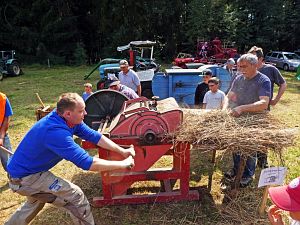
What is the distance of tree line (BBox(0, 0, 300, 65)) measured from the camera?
2178 centimetres

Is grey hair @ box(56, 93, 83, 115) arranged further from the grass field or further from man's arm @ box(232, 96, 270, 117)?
man's arm @ box(232, 96, 270, 117)

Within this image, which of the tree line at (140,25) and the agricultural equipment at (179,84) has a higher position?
the tree line at (140,25)

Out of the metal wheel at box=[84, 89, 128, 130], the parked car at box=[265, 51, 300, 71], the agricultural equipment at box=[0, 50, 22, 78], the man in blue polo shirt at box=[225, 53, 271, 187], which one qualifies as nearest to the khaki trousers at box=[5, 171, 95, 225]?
the metal wheel at box=[84, 89, 128, 130]

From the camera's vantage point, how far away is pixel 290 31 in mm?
22922

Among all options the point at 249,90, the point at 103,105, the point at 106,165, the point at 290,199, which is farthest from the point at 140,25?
the point at 290,199

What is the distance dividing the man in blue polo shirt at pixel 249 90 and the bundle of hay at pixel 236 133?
0.34 feet

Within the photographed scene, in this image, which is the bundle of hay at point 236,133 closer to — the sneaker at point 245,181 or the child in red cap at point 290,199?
the sneaker at point 245,181

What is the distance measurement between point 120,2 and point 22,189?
20693mm

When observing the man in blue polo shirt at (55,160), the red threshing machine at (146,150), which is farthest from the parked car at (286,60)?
the man in blue polo shirt at (55,160)

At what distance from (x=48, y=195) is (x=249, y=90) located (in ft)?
8.25

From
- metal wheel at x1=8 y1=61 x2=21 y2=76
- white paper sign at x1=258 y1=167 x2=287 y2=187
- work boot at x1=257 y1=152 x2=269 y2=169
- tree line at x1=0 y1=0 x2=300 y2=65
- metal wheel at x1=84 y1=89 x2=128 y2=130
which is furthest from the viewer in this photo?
tree line at x1=0 y1=0 x2=300 y2=65

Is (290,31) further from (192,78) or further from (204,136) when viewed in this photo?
(204,136)

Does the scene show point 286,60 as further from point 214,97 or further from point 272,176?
point 272,176

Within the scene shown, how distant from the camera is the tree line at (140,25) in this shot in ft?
71.5
